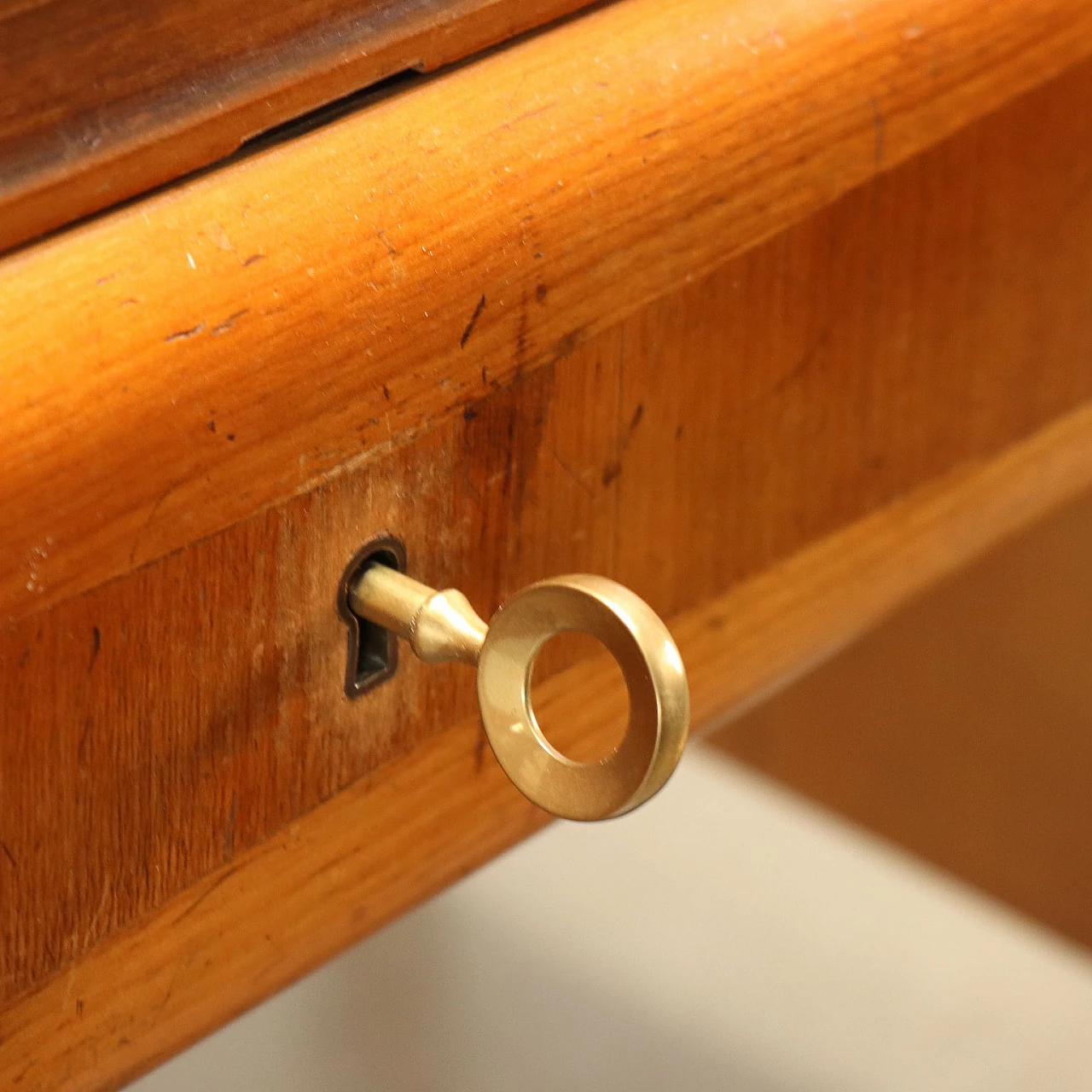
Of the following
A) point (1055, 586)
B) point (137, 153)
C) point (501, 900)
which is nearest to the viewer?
point (137, 153)

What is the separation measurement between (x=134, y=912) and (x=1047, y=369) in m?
0.32

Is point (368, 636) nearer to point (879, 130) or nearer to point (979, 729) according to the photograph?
point (879, 130)

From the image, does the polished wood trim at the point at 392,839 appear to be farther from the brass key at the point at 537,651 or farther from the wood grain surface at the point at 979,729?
the wood grain surface at the point at 979,729

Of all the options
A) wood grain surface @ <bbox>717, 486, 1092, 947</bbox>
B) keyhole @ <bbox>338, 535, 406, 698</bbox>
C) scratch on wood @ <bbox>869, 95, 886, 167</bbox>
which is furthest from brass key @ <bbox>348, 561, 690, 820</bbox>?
wood grain surface @ <bbox>717, 486, 1092, 947</bbox>

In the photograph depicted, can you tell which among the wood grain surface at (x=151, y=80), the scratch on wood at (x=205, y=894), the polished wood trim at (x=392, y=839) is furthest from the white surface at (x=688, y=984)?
the wood grain surface at (x=151, y=80)

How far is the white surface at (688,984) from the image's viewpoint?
29.6 inches

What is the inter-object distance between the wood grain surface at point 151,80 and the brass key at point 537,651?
9cm

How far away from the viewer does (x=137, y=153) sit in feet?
0.99

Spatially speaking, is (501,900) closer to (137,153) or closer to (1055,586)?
(1055,586)

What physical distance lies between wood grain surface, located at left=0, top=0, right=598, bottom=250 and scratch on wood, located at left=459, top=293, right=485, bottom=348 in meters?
0.04

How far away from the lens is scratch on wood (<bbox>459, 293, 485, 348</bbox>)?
34 cm

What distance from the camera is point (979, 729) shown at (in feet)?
4.07

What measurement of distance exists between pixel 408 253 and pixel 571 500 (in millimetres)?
86

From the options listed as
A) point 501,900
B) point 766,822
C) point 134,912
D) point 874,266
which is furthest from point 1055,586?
point 134,912
